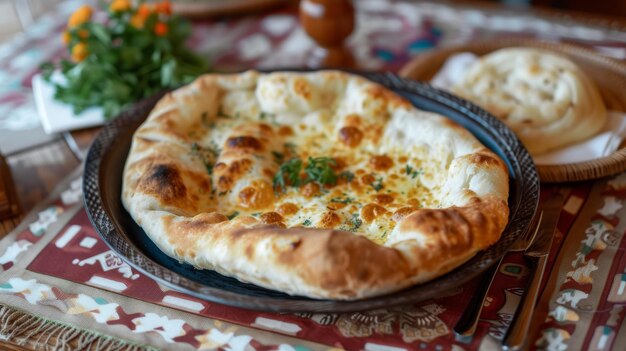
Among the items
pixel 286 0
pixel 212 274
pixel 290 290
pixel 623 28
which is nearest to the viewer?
pixel 290 290

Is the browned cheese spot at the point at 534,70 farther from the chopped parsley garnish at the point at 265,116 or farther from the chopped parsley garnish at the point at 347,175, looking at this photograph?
the chopped parsley garnish at the point at 265,116

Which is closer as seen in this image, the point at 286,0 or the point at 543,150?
the point at 543,150

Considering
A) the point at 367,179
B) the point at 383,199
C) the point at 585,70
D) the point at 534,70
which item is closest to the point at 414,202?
the point at 383,199

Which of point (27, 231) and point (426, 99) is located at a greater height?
point (426, 99)

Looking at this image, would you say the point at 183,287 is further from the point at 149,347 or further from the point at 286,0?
the point at 286,0

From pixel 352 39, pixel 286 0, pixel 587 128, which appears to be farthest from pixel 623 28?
pixel 286 0

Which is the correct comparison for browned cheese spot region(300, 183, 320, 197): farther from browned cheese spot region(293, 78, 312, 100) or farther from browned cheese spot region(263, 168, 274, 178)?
browned cheese spot region(293, 78, 312, 100)

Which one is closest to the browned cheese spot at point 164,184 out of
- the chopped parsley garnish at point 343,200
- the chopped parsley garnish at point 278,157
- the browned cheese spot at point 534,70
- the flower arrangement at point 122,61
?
the chopped parsley garnish at point 278,157
